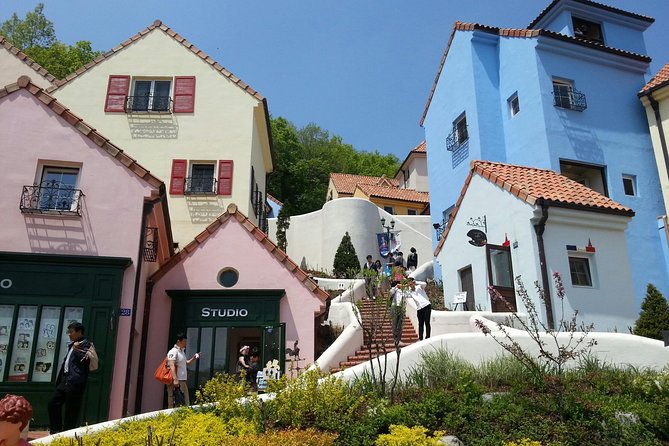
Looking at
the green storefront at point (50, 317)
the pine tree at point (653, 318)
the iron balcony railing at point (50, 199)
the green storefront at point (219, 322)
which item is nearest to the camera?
the green storefront at point (50, 317)

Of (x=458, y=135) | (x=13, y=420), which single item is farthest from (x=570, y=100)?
(x=13, y=420)

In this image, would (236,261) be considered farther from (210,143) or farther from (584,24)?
(584,24)

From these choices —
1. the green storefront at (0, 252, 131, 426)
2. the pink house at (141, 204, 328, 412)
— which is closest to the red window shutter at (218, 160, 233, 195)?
the pink house at (141, 204, 328, 412)

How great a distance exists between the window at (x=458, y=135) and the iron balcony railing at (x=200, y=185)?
35.0 feet

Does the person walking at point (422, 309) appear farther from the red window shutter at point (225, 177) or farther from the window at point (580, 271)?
the red window shutter at point (225, 177)

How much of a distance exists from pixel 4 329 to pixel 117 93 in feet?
40.0

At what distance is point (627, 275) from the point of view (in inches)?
547

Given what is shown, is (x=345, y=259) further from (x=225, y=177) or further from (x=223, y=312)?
(x=223, y=312)

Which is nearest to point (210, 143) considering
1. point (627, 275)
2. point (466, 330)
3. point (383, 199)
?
point (466, 330)

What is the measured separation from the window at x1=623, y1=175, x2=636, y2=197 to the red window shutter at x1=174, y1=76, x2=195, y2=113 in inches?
667

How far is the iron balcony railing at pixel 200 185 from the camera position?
2005 centimetres

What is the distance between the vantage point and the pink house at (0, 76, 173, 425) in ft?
36.2

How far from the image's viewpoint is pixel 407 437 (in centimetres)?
630

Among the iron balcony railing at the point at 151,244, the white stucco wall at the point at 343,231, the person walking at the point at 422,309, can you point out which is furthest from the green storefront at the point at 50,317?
the white stucco wall at the point at 343,231
